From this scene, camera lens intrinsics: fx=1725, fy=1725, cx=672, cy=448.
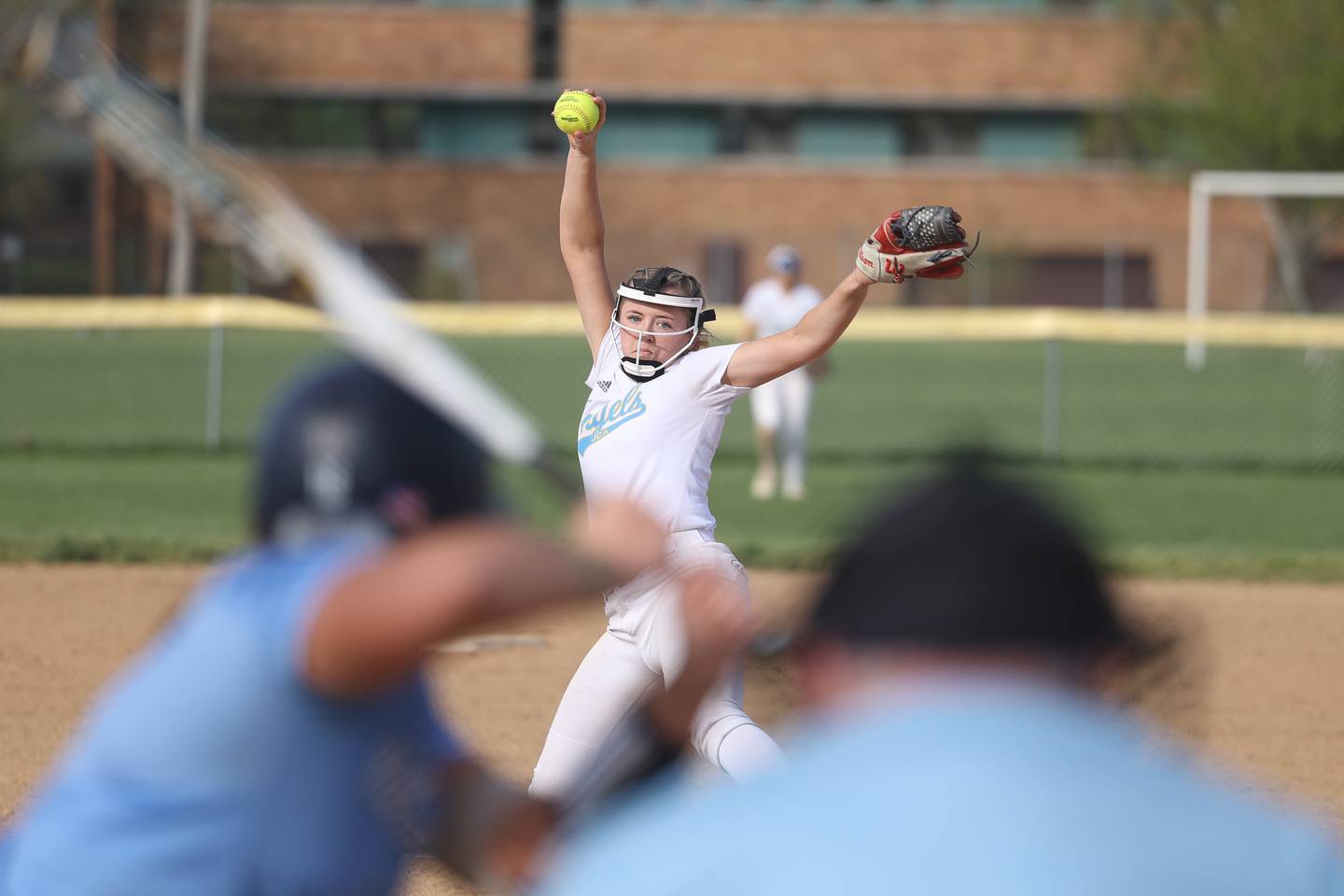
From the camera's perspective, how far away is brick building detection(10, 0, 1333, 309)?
44625 millimetres

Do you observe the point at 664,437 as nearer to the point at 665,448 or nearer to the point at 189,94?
the point at 665,448

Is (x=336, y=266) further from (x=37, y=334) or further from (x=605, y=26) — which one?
→ (x=605, y=26)

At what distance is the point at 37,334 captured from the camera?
91.7 ft

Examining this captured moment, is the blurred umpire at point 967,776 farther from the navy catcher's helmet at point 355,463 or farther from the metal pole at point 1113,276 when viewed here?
the metal pole at point 1113,276

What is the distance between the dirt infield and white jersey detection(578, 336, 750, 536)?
80 centimetres

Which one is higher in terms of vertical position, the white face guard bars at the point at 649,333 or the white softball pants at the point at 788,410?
the white face guard bars at the point at 649,333

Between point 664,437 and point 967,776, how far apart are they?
3430 mm

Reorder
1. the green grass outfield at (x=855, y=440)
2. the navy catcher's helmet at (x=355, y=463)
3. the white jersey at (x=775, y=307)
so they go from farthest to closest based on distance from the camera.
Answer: the white jersey at (x=775, y=307), the green grass outfield at (x=855, y=440), the navy catcher's helmet at (x=355, y=463)

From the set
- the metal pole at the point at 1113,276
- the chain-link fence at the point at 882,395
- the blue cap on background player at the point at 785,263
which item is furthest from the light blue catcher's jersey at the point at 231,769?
the metal pole at the point at 1113,276

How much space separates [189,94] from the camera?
42375mm

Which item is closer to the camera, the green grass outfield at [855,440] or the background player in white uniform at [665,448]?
the background player in white uniform at [665,448]

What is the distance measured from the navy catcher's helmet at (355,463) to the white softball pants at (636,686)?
2.41 m

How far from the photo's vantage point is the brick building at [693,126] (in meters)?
44.6

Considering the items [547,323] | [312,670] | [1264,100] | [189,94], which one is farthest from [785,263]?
[189,94]
